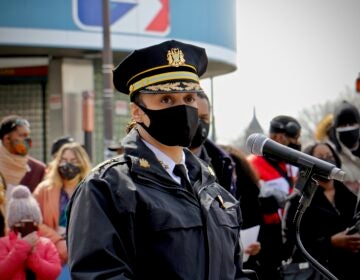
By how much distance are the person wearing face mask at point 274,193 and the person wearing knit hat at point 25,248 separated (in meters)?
1.54

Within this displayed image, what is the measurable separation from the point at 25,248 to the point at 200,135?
149cm

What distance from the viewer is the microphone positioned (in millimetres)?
3070

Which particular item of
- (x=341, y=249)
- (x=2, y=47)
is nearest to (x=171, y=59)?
(x=341, y=249)

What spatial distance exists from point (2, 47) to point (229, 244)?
1506 centimetres

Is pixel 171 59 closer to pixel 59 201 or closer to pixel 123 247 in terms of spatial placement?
pixel 123 247

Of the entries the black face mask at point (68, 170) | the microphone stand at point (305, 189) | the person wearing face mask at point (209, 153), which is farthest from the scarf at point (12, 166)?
the microphone stand at point (305, 189)

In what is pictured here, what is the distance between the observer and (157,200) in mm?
3021

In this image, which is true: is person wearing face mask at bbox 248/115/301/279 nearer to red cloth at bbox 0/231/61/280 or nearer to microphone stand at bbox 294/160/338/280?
red cloth at bbox 0/231/61/280

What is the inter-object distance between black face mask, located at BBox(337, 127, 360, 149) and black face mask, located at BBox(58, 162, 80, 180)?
7.84 ft

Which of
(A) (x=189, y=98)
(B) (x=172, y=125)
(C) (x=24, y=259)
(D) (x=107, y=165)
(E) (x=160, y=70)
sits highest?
(E) (x=160, y=70)

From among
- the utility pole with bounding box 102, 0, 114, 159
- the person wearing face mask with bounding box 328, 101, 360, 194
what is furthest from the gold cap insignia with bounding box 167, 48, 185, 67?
the utility pole with bounding box 102, 0, 114, 159

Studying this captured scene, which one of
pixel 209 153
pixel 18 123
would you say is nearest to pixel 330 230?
pixel 209 153

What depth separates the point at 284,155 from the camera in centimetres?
319

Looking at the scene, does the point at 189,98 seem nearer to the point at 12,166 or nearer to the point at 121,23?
the point at 12,166
